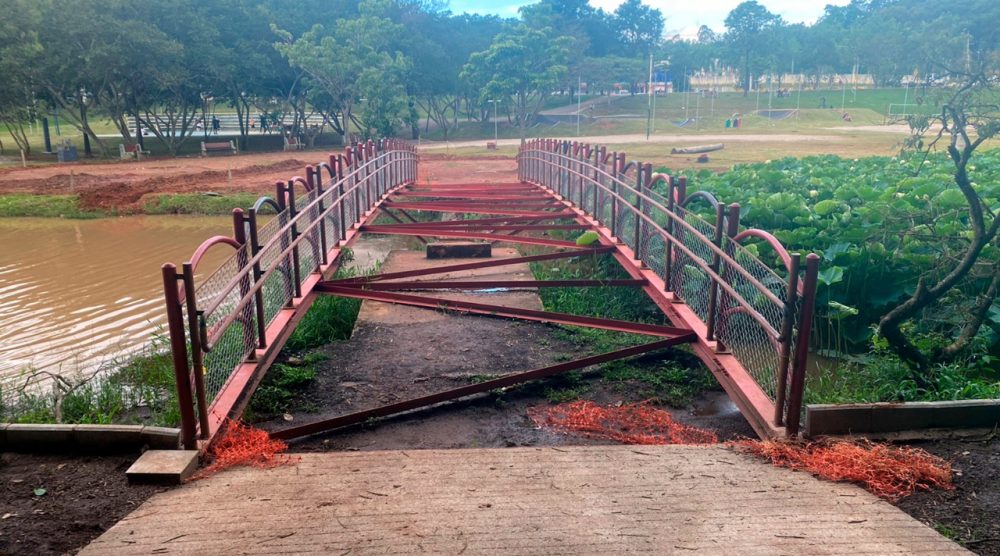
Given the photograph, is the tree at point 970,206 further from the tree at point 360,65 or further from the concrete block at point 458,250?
the tree at point 360,65

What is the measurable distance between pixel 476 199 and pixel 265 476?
987 centimetres

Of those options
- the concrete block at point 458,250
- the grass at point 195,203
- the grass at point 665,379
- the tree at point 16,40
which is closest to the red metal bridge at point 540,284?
the grass at point 665,379

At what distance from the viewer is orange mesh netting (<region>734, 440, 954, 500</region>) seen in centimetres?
355

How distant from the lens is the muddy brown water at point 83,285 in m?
8.84

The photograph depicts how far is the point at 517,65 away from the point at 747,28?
88.3 feet

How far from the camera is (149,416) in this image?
239 inches

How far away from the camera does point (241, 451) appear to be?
4.09 meters

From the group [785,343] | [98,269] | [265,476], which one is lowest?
[98,269]

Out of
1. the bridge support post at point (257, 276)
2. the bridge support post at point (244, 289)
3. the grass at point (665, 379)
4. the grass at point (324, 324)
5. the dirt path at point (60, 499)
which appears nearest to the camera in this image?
the dirt path at point (60, 499)

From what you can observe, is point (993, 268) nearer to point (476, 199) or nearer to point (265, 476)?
point (265, 476)

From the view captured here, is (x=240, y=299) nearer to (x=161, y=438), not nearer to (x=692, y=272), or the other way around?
(x=161, y=438)

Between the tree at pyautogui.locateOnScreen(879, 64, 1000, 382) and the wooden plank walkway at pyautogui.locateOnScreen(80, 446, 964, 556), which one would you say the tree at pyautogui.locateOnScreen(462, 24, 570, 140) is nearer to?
the tree at pyautogui.locateOnScreen(879, 64, 1000, 382)

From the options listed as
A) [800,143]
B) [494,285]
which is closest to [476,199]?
[494,285]

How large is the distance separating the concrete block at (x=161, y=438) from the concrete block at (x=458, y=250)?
824 centimetres
